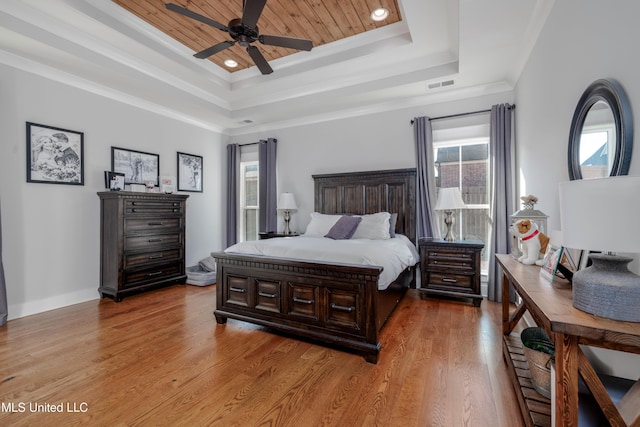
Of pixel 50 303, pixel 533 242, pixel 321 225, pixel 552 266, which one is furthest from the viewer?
pixel 321 225

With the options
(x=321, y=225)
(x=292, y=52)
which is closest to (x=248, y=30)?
(x=292, y=52)

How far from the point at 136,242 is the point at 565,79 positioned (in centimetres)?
466

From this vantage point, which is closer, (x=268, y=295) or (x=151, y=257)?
(x=268, y=295)

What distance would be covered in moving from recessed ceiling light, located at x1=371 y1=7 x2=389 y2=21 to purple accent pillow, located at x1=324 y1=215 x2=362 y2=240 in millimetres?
2255

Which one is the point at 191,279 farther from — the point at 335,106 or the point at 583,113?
the point at 583,113

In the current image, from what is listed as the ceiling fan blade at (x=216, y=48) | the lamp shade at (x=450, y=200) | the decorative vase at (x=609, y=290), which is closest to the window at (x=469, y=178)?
the lamp shade at (x=450, y=200)

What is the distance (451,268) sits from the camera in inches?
137

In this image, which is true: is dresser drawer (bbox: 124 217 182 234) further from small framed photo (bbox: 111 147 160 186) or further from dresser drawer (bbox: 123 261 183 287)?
small framed photo (bbox: 111 147 160 186)

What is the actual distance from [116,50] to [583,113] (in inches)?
171

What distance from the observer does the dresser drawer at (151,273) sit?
3691 millimetres

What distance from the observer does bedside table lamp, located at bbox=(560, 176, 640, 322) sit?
88cm

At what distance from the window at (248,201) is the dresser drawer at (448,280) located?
342 centimetres

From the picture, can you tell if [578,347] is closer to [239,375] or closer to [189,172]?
[239,375]

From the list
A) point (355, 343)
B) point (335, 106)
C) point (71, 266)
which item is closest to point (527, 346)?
point (355, 343)
